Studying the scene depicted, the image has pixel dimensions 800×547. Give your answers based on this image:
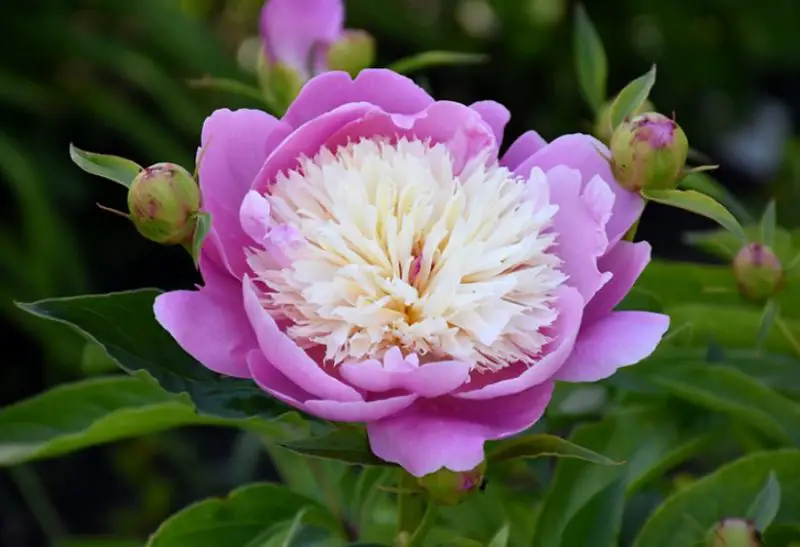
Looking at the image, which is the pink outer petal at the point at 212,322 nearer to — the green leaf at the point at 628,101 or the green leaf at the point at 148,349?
the green leaf at the point at 148,349

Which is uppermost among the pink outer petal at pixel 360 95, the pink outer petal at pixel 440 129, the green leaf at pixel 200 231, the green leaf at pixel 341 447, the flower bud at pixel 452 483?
the pink outer petal at pixel 360 95

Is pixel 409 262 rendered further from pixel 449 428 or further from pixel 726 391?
pixel 726 391

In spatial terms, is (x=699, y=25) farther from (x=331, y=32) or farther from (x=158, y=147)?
(x=331, y=32)

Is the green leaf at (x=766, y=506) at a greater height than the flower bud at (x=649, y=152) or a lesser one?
lesser

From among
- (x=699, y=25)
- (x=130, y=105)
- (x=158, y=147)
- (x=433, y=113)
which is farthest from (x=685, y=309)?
(x=699, y=25)

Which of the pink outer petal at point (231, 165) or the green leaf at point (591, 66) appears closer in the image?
the pink outer petal at point (231, 165)

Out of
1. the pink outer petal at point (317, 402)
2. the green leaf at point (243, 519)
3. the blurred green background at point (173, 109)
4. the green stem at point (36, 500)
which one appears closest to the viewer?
the pink outer petal at point (317, 402)

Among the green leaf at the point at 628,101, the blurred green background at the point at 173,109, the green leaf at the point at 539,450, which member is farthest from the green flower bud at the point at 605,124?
the blurred green background at the point at 173,109

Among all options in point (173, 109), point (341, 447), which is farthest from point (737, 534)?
point (173, 109)
